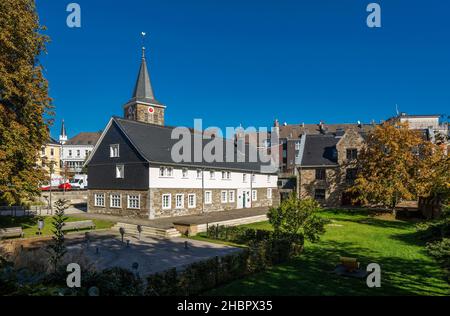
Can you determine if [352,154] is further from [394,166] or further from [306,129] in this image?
[306,129]

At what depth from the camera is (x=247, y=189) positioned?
145 feet

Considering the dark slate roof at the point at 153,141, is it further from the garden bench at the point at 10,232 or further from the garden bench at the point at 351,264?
the garden bench at the point at 351,264

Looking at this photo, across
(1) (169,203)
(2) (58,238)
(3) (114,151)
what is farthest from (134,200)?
(2) (58,238)

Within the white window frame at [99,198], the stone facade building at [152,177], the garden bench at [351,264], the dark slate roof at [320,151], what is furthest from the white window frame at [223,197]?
the garden bench at [351,264]

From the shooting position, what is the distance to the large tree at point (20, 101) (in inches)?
838

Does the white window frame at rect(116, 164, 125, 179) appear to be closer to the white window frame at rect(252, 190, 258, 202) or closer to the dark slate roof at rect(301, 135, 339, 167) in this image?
the white window frame at rect(252, 190, 258, 202)

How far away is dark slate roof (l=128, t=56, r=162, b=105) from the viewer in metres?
47.9

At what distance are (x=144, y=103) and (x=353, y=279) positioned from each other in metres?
40.6

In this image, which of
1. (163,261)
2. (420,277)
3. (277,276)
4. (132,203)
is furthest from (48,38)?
(420,277)

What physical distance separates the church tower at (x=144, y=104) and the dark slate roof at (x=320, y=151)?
23.8 meters

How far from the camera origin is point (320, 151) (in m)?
47.9

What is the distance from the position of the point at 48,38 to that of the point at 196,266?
2352 cm

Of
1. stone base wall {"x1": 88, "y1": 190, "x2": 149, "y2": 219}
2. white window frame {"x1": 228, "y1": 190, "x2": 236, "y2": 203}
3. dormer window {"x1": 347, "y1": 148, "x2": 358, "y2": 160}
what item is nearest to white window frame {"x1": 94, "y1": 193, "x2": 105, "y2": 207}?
stone base wall {"x1": 88, "y1": 190, "x2": 149, "y2": 219}

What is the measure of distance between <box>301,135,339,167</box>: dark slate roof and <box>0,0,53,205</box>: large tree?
34.9 meters
